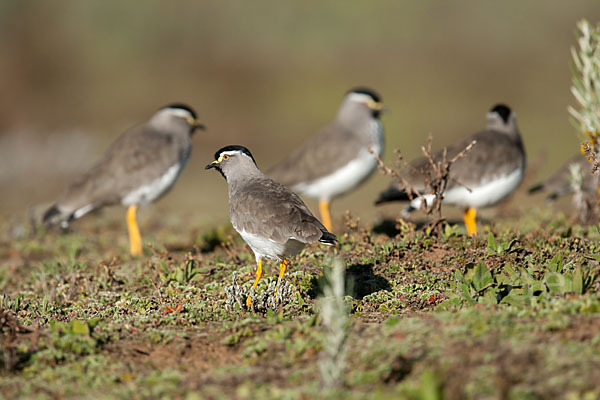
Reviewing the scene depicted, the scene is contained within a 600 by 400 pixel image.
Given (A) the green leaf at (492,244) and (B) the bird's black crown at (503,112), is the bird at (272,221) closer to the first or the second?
(A) the green leaf at (492,244)

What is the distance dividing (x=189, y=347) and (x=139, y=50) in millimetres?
35484

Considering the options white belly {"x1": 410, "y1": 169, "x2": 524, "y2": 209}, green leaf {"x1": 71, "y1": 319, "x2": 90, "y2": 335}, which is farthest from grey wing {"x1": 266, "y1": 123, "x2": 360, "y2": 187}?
green leaf {"x1": 71, "y1": 319, "x2": 90, "y2": 335}

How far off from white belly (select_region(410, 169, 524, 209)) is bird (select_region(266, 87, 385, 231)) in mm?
1927

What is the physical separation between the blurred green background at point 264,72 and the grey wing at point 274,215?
488 inches

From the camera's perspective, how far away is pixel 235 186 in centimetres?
709

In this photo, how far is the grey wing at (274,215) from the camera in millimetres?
5984

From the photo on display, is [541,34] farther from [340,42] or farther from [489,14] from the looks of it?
[340,42]

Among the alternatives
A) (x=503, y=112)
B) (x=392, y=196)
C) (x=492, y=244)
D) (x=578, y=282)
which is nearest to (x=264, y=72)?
(x=503, y=112)

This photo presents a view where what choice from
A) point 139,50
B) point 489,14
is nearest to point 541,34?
point 489,14

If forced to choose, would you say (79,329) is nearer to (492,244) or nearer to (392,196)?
(492,244)

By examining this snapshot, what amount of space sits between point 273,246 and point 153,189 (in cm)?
466

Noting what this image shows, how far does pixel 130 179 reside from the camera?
33.8 feet

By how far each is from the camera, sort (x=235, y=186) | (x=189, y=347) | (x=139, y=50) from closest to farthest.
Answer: (x=189, y=347)
(x=235, y=186)
(x=139, y=50)

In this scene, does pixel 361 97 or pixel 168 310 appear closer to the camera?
pixel 168 310
